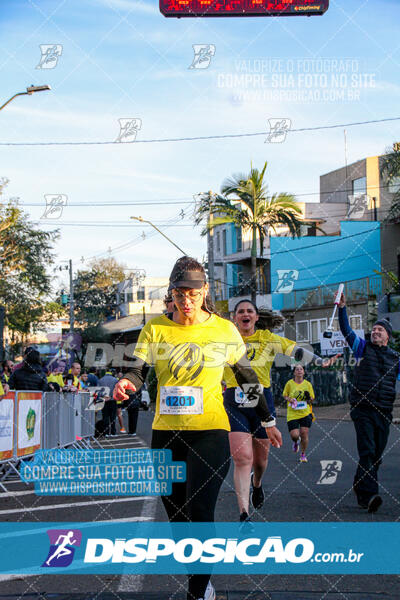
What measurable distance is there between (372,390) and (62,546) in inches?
141

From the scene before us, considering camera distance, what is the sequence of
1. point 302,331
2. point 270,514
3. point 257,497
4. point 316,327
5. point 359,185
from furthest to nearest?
point 359,185 < point 302,331 < point 316,327 < point 257,497 < point 270,514

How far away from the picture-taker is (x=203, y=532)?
15.4 feet

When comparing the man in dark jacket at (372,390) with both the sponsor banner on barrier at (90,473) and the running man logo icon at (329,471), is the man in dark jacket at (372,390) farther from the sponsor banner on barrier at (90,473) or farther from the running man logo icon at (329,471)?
Result: the sponsor banner on barrier at (90,473)

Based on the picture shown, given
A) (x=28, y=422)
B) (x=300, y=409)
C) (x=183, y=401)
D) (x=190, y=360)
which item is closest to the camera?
(x=183, y=401)

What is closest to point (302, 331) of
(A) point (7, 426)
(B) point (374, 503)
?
(A) point (7, 426)

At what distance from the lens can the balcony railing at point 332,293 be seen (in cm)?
3803

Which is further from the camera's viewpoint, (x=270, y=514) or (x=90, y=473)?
(x=90, y=473)

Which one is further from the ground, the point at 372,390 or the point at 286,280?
the point at 286,280

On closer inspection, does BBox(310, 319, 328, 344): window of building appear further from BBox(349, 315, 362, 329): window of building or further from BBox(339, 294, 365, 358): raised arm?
BBox(339, 294, 365, 358): raised arm

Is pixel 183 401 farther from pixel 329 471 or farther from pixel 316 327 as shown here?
pixel 316 327

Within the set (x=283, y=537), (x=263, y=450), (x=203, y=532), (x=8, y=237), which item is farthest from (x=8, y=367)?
(x=8, y=237)

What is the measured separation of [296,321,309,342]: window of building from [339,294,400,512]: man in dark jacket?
35486mm

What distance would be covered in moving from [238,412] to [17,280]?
31.3 m

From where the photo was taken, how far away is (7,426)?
10.3 meters
